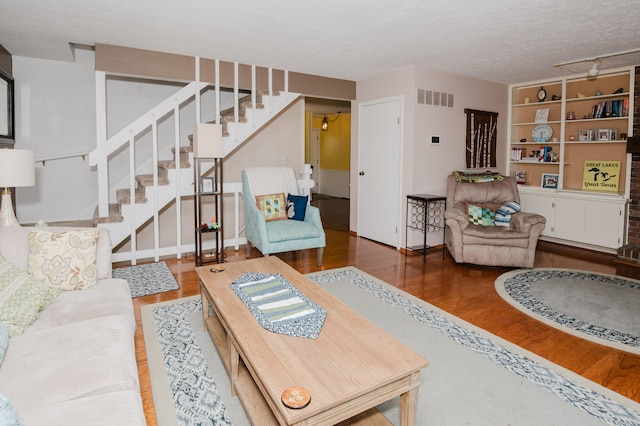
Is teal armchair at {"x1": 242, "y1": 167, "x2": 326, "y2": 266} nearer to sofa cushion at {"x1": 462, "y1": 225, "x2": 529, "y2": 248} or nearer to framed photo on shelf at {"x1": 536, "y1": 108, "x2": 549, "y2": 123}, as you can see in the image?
sofa cushion at {"x1": 462, "y1": 225, "x2": 529, "y2": 248}

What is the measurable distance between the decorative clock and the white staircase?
12.8 ft

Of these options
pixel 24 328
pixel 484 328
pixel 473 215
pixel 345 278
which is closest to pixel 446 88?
pixel 473 215

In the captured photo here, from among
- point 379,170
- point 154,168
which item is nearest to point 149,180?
point 154,168

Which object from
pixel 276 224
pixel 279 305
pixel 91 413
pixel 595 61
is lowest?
pixel 91 413

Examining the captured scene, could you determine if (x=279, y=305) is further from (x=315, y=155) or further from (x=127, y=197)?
(x=315, y=155)

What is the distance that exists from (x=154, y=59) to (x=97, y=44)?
551mm

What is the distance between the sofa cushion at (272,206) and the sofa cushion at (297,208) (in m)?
0.07

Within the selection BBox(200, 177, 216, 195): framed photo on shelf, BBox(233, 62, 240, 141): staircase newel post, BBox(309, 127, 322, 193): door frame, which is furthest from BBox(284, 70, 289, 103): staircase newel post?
BBox(309, 127, 322, 193): door frame

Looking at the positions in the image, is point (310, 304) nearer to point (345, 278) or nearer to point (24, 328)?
point (24, 328)

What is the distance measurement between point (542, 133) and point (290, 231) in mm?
4176

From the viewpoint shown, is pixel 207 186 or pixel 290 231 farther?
pixel 207 186

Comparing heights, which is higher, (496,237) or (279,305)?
(496,237)

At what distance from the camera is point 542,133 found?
5.78 m

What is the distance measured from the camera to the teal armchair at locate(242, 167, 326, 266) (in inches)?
165
